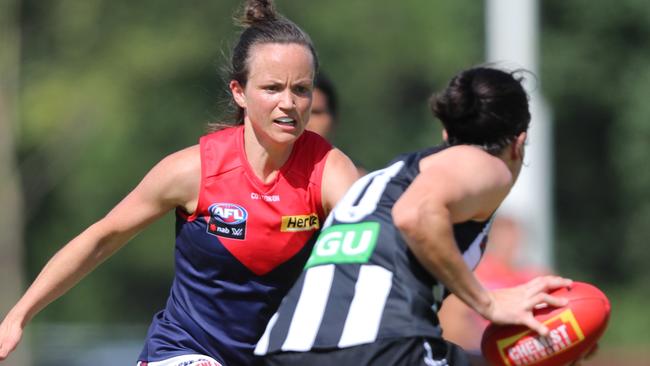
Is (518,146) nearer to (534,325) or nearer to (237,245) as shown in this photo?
(534,325)

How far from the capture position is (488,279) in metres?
8.19

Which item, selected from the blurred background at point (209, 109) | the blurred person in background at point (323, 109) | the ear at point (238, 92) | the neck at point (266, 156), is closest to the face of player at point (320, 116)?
the blurred person in background at point (323, 109)

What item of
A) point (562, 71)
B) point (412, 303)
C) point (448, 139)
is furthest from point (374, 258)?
point (562, 71)

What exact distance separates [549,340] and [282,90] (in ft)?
4.22

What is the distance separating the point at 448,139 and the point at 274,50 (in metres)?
0.75

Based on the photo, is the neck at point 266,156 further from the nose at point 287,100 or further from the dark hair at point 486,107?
the dark hair at point 486,107

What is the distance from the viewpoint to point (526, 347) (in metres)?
4.37

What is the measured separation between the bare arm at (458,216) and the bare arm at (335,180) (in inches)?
21.0

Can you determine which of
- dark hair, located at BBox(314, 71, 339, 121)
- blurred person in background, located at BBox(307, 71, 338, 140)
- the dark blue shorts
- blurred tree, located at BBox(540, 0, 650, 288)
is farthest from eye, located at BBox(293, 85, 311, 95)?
blurred tree, located at BBox(540, 0, 650, 288)

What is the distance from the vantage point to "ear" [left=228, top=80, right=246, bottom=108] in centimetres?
498

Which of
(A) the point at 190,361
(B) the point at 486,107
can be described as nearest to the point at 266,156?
(A) the point at 190,361

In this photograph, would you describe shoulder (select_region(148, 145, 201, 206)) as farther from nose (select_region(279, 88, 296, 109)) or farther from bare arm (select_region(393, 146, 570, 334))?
bare arm (select_region(393, 146, 570, 334))

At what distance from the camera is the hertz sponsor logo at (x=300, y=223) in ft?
15.5

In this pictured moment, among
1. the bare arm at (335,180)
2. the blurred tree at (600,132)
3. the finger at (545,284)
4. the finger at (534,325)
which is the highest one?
the bare arm at (335,180)
